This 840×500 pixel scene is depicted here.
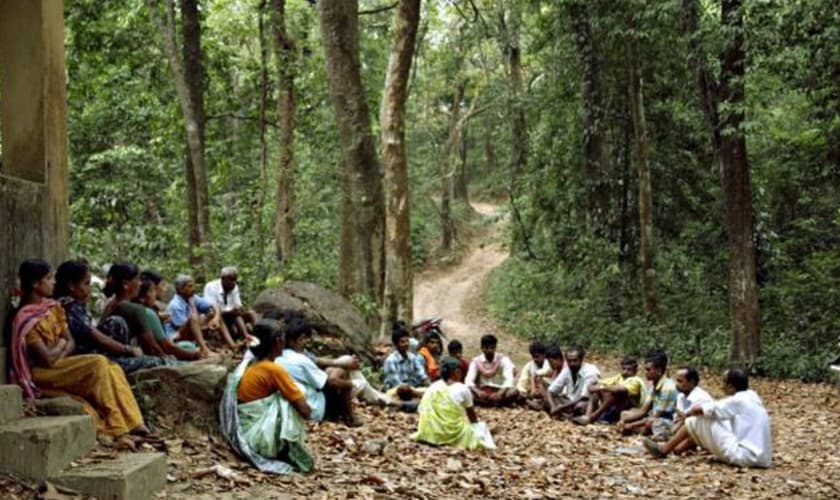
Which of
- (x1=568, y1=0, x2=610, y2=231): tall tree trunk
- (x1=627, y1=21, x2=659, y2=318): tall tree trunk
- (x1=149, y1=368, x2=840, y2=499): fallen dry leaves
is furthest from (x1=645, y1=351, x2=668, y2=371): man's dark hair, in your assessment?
(x1=568, y1=0, x2=610, y2=231): tall tree trunk

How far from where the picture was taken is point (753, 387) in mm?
14633

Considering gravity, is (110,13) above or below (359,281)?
above

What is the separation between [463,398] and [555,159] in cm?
1287

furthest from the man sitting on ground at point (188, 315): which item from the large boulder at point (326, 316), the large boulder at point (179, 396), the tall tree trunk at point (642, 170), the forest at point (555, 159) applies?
the tall tree trunk at point (642, 170)

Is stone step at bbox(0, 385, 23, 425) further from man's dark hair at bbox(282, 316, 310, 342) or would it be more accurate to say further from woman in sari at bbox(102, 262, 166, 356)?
man's dark hair at bbox(282, 316, 310, 342)

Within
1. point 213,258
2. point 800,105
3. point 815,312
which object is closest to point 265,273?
point 213,258

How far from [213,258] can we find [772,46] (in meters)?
10.2

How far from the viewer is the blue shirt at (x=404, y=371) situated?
11.4 m

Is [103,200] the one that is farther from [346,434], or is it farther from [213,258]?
[346,434]

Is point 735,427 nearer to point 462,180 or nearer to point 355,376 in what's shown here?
point 355,376

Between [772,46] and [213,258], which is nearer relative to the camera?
[772,46]

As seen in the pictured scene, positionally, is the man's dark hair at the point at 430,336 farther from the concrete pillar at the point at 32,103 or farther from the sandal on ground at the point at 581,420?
the concrete pillar at the point at 32,103

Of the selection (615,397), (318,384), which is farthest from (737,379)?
(318,384)

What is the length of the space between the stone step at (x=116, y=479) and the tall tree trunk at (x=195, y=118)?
10.8 metres
